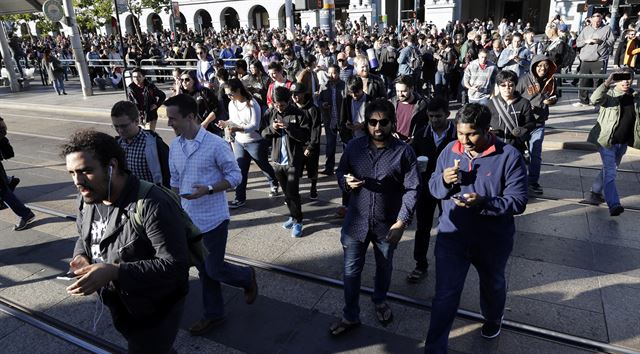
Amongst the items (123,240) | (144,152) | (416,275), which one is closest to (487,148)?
(416,275)

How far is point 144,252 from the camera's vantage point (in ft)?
7.76

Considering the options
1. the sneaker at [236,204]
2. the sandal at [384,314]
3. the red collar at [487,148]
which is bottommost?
the sandal at [384,314]

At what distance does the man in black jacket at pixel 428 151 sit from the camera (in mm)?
4293

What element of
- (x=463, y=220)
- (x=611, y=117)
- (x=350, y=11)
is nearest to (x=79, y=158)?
(x=463, y=220)

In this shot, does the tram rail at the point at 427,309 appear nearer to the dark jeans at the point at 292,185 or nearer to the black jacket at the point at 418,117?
the dark jeans at the point at 292,185

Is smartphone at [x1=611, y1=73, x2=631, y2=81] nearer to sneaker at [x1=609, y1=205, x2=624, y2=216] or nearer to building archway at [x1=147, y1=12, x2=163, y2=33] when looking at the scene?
sneaker at [x1=609, y1=205, x2=624, y2=216]

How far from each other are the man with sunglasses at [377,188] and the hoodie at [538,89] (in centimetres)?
338

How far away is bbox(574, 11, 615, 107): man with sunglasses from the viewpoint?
11.2 meters

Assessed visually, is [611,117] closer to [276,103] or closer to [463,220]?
[463,220]

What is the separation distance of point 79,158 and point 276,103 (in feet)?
11.3

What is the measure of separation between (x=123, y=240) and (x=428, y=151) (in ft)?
9.87

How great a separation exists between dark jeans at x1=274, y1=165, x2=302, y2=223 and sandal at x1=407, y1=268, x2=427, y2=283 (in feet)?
5.38

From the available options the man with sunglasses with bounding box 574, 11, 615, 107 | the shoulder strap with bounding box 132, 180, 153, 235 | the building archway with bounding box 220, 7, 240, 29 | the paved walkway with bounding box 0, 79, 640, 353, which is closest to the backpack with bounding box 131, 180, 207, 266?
the shoulder strap with bounding box 132, 180, 153, 235

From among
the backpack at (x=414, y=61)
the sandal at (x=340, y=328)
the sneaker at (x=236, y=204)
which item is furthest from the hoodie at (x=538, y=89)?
the backpack at (x=414, y=61)
